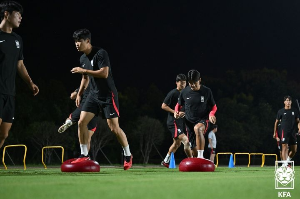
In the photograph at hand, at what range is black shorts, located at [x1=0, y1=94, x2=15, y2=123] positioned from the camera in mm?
8594

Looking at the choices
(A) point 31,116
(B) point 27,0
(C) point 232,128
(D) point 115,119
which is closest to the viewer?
(D) point 115,119

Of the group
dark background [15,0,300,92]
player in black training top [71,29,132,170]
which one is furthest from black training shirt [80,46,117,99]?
dark background [15,0,300,92]

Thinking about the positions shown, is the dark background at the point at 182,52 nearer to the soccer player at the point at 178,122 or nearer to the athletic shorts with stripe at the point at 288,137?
the athletic shorts with stripe at the point at 288,137

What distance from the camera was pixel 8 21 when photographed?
8.96m

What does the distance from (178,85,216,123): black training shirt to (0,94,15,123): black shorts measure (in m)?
6.40

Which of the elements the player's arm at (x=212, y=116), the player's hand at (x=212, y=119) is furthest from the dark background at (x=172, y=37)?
the player's hand at (x=212, y=119)

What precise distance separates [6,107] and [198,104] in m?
6.59

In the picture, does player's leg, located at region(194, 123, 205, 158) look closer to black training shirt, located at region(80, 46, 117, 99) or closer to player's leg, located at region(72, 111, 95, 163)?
black training shirt, located at region(80, 46, 117, 99)

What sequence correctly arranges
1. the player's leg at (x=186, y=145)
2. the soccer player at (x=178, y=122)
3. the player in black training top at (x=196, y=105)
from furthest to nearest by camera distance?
the soccer player at (x=178, y=122)
the player's leg at (x=186, y=145)
the player in black training top at (x=196, y=105)

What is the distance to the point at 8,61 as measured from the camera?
28.9 ft

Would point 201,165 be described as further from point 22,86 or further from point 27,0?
point 27,0

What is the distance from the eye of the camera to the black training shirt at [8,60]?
866 centimetres

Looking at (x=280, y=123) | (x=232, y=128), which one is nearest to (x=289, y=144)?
(x=280, y=123)

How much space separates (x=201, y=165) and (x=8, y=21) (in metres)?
5.32
